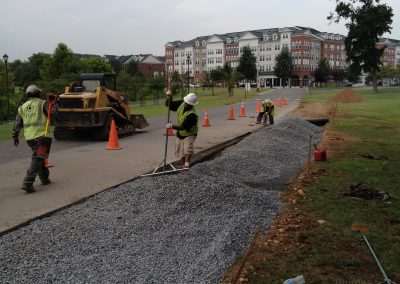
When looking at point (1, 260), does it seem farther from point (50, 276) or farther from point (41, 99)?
point (41, 99)

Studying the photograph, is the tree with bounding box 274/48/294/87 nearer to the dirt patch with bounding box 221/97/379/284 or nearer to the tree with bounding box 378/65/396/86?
the tree with bounding box 378/65/396/86

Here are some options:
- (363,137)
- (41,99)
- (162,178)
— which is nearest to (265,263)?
(162,178)

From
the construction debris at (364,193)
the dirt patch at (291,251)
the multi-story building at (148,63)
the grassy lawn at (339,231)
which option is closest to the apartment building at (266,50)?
the multi-story building at (148,63)

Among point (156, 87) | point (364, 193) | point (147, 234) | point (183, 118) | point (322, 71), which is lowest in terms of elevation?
point (364, 193)

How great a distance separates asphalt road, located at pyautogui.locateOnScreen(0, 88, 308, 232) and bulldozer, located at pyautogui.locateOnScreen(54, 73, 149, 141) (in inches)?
21.0

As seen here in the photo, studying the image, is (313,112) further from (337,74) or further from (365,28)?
(337,74)

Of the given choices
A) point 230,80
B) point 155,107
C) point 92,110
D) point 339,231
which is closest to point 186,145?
point 339,231

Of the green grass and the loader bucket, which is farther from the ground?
the loader bucket

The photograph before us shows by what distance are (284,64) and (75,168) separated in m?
103

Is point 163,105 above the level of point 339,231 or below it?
above

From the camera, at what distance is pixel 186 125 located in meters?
9.07

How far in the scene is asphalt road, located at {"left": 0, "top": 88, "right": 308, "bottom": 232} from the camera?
714cm

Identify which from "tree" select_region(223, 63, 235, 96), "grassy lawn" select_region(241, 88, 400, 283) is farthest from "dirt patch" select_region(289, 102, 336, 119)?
"tree" select_region(223, 63, 235, 96)

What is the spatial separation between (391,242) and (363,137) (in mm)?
11882
